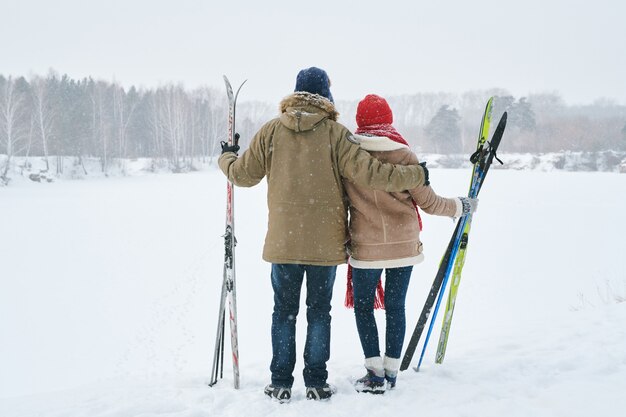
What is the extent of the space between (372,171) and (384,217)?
310 mm

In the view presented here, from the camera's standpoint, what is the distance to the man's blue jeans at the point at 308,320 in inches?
92.6

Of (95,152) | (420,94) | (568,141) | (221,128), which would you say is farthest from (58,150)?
(420,94)

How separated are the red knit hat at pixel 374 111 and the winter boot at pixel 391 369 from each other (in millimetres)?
1338

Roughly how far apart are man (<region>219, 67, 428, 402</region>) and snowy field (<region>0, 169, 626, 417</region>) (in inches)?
26.4

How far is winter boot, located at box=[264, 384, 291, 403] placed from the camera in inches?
92.7

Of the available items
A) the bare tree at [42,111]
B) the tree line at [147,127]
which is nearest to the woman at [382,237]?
the tree line at [147,127]

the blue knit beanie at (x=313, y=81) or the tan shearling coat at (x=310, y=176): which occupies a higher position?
the blue knit beanie at (x=313, y=81)

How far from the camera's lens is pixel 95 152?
40.4m

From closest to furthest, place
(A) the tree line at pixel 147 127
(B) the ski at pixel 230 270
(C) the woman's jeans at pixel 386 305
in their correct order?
(C) the woman's jeans at pixel 386 305 → (B) the ski at pixel 230 270 → (A) the tree line at pixel 147 127

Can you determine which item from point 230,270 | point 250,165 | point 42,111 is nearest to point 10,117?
point 42,111

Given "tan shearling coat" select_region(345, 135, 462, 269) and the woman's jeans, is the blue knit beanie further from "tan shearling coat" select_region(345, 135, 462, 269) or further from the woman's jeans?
the woman's jeans

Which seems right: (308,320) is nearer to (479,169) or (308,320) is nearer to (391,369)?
(391,369)

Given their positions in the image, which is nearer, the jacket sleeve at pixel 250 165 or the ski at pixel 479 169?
the jacket sleeve at pixel 250 165

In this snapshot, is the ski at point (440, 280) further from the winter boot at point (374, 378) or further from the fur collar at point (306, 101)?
the fur collar at point (306, 101)
